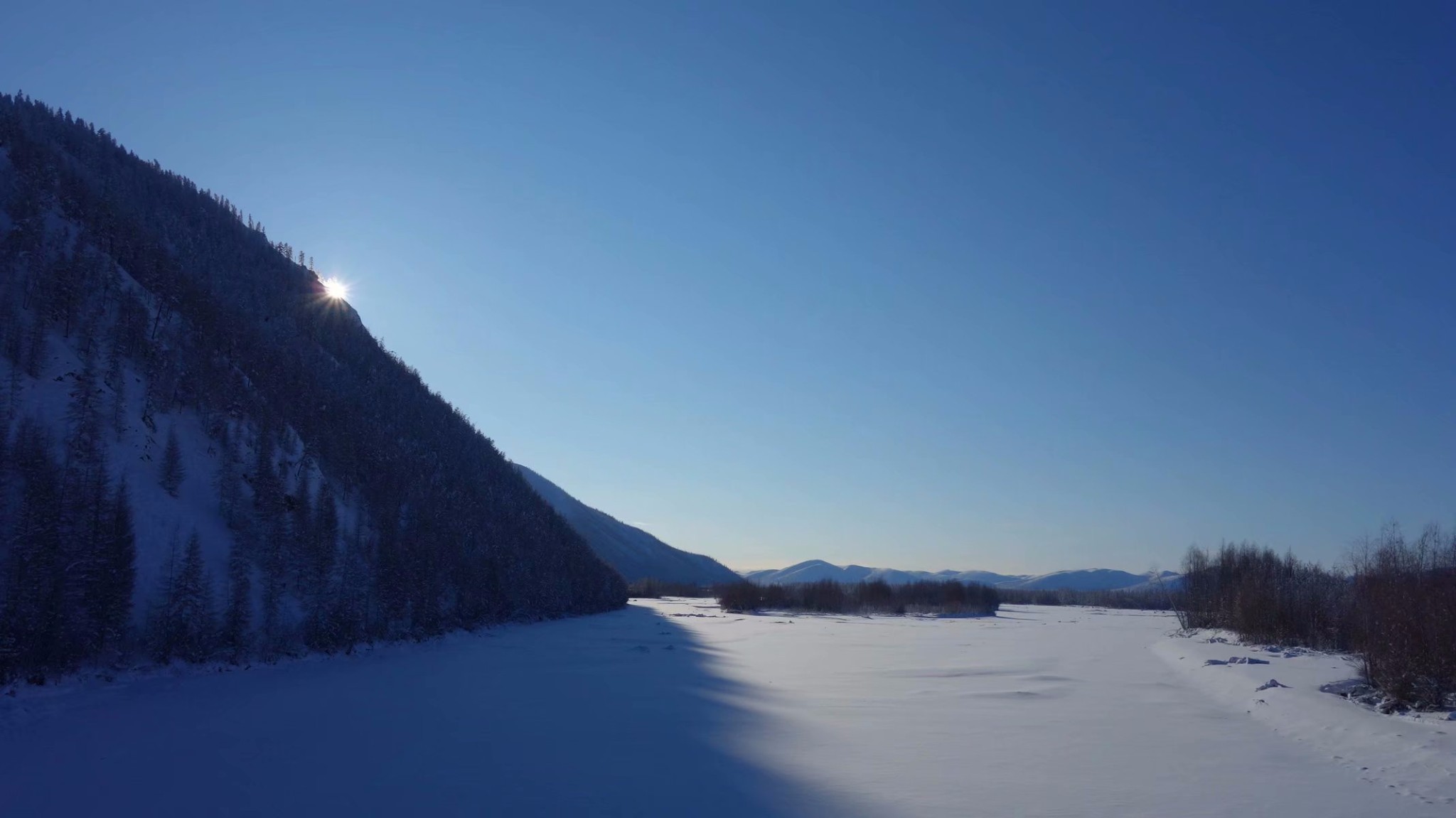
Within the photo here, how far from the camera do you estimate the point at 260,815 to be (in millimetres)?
6984

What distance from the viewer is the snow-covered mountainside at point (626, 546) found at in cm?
15075

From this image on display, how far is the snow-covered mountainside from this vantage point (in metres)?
151

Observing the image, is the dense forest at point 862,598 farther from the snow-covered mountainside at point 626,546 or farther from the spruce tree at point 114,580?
the snow-covered mountainside at point 626,546

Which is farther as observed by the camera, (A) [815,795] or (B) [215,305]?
(B) [215,305]

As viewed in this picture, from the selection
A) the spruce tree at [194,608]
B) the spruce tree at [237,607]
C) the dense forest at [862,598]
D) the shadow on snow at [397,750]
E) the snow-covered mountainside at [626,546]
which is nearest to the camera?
the shadow on snow at [397,750]

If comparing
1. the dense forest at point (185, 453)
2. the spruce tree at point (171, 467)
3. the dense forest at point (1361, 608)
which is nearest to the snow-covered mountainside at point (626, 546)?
the dense forest at point (185, 453)

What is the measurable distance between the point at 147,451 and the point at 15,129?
45.7ft

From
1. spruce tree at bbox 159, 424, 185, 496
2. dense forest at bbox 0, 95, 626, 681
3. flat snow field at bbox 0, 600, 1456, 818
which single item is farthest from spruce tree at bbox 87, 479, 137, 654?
spruce tree at bbox 159, 424, 185, 496

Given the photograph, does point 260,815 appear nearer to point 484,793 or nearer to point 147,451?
point 484,793

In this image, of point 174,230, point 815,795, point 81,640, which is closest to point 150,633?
point 81,640

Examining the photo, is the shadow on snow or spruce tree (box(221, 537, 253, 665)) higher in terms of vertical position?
spruce tree (box(221, 537, 253, 665))

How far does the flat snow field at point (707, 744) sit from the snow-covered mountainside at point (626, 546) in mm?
127355

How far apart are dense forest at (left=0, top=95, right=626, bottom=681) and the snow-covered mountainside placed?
355 feet

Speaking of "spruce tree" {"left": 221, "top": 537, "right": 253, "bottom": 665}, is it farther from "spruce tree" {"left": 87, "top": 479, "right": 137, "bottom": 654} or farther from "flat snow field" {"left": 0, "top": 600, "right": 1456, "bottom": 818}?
"spruce tree" {"left": 87, "top": 479, "right": 137, "bottom": 654}
